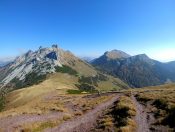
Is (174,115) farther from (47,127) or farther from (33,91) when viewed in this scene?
(33,91)

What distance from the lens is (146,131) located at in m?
32.1

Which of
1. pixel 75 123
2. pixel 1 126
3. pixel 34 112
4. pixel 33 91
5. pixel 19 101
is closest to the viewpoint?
pixel 1 126

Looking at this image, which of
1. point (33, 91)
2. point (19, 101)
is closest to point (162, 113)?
point (19, 101)

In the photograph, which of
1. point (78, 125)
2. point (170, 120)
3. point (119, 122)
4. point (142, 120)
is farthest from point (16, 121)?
point (170, 120)

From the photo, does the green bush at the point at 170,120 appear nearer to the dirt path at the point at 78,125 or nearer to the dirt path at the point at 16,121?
the dirt path at the point at 78,125

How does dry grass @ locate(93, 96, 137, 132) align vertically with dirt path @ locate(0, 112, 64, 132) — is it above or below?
below

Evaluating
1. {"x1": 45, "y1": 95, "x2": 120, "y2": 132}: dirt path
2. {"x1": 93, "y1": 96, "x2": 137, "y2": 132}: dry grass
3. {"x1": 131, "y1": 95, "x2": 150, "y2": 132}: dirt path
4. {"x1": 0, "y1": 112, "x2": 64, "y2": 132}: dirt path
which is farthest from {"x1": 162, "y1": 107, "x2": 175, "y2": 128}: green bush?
{"x1": 0, "y1": 112, "x2": 64, "y2": 132}: dirt path

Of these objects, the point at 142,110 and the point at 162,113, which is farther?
the point at 142,110

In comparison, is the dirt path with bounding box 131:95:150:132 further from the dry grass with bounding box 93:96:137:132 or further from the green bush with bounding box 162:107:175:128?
the green bush with bounding box 162:107:175:128

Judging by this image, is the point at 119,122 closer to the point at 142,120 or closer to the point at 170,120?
the point at 142,120

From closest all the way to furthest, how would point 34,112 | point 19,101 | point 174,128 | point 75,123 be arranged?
point 174,128
point 75,123
point 34,112
point 19,101

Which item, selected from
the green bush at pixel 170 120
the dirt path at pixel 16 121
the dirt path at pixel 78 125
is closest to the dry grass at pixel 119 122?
the dirt path at pixel 78 125

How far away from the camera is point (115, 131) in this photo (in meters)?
32.8

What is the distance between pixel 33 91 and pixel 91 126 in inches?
4386
